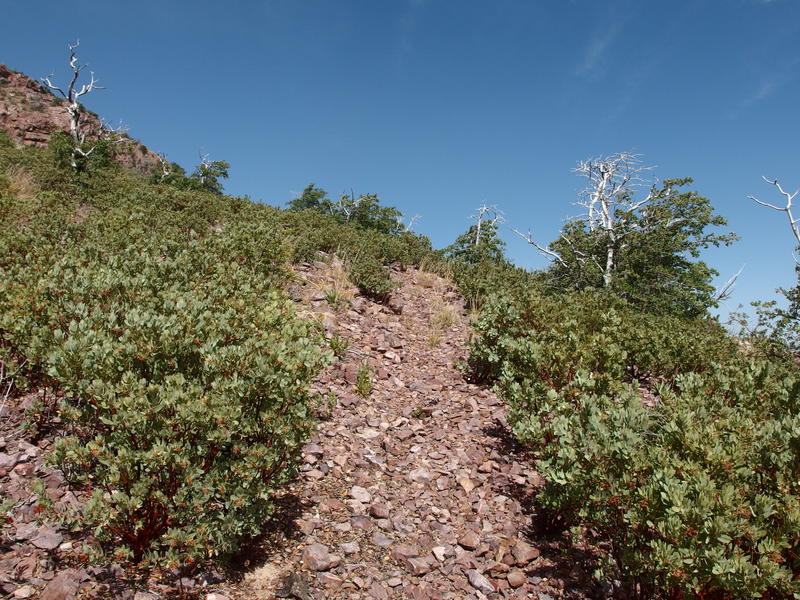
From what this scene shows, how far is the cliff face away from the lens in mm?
48362

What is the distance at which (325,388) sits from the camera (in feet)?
22.0

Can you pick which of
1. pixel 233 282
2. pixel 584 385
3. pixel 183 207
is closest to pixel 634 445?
pixel 584 385

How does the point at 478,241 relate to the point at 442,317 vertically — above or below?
above

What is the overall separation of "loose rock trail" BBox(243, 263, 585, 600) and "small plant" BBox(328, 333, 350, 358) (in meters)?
0.15

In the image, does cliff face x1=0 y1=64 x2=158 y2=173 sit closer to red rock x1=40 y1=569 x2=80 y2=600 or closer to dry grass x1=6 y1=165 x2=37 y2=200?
dry grass x1=6 y1=165 x2=37 y2=200

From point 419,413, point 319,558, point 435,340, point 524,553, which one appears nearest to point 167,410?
point 319,558

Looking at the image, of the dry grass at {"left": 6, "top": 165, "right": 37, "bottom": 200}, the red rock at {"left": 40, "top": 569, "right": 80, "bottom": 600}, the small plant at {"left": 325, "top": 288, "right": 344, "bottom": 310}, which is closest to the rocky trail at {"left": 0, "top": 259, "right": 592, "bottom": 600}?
the red rock at {"left": 40, "top": 569, "right": 80, "bottom": 600}

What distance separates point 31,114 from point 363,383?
65.2 metres

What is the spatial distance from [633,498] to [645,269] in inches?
678

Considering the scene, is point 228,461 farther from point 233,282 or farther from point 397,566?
point 233,282

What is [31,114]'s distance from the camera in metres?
51.7

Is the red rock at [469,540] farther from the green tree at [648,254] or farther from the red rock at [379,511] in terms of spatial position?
the green tree at [648,254]

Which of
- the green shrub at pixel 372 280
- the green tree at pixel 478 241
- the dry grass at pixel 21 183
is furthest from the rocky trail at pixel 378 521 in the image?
the green tree at pixel 478 241

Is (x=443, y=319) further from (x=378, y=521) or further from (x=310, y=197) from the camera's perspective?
(x=310, y=197)
